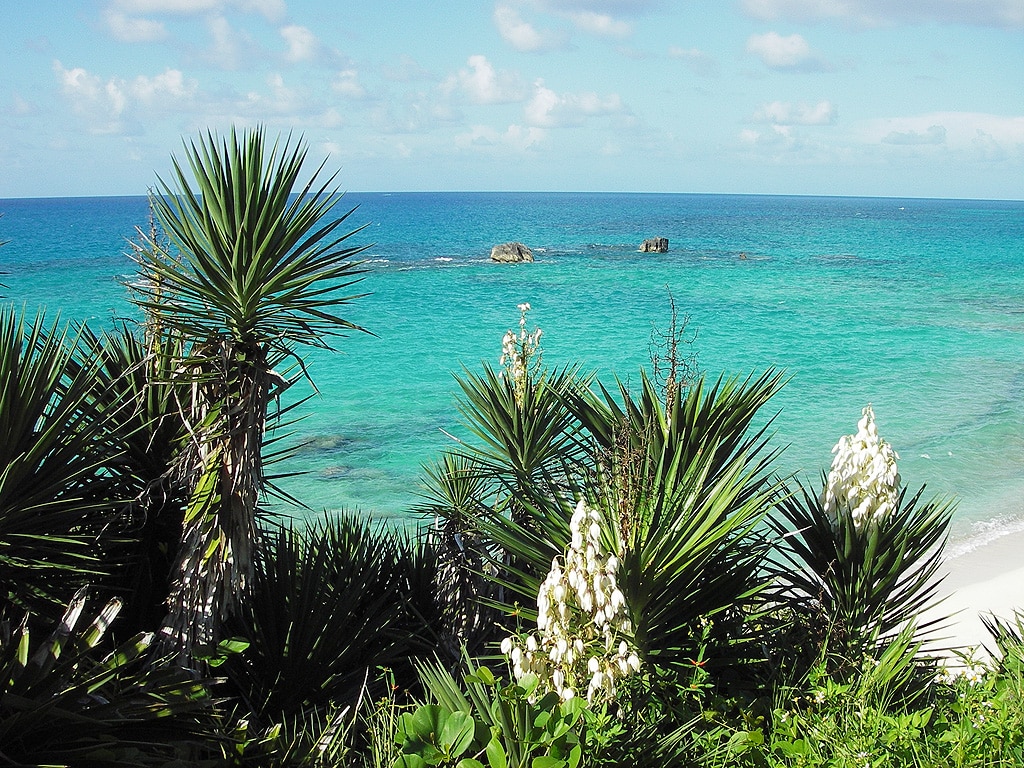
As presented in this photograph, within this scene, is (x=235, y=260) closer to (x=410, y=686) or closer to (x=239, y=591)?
(x=239, y=591)

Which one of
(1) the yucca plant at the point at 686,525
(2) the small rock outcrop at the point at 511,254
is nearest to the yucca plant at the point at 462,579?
(1) the yucca plant at the point at 686,525

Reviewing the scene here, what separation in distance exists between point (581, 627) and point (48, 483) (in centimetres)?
232

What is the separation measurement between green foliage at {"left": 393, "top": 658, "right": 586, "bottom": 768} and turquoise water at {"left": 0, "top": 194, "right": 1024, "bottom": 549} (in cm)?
271

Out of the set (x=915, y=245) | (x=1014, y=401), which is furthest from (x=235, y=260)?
(x=915, y=245)

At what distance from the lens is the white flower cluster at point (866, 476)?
15.3ft

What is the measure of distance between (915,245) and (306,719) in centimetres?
7192

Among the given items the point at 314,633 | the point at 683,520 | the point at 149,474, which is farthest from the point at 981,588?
the point at 149,474

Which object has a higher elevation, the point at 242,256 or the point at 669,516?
the point at 242,256

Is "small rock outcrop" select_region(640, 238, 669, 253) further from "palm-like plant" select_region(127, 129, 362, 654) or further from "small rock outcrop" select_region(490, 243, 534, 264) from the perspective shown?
"palm-like plant" select_region(127, 129, 362, 654)

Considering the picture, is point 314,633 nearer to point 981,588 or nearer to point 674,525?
point 674,525

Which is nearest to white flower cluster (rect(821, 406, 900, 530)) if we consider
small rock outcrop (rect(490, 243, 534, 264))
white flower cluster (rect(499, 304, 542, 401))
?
white flower cluster (rect(499, 304, 542, 401))

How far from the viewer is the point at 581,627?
3.25 meters

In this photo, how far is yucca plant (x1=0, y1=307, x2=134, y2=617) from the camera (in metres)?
3.72

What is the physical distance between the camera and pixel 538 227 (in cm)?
8462
